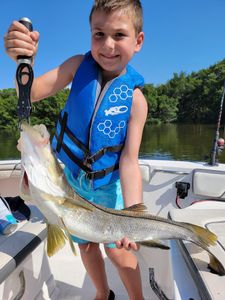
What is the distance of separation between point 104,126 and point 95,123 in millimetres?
60

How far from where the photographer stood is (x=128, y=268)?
6.63ft

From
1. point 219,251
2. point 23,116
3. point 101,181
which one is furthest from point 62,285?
point 23,116

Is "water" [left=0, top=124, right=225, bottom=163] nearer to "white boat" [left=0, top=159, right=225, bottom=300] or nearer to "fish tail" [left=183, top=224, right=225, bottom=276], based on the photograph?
"white boat" [left=0, top=159, right=225, bottom=300]

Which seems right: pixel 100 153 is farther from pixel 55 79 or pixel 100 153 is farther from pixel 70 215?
pixel 70 215

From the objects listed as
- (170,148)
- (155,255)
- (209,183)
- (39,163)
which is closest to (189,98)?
(170,148)

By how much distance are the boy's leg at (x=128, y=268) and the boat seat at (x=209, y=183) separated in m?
1.45

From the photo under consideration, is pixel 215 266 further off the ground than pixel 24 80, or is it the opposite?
pixel 24 80

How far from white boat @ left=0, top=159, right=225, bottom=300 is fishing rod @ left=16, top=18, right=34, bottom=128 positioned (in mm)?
892

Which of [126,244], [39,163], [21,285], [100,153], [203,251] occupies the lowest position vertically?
[21,285]

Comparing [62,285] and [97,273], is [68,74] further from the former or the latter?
[62,285]

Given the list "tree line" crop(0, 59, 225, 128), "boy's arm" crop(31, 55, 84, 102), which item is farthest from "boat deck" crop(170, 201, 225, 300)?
"tree line" crop(0, 59, 225, 128)

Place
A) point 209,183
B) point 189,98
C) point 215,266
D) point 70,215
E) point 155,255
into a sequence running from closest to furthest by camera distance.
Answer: point 70,215, point 215,266, point 155,255, point 209,183, point 189,98

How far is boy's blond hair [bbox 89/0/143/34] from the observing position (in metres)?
1.70

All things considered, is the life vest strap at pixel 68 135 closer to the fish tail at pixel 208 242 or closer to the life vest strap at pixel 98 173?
the life vest strap at pixel 98 173
